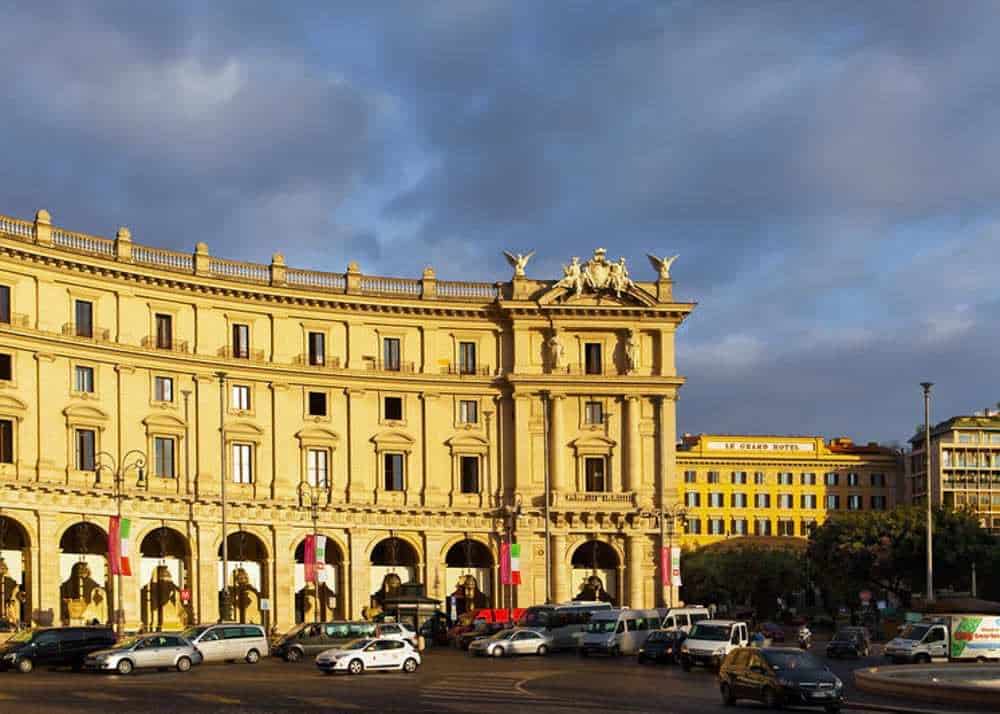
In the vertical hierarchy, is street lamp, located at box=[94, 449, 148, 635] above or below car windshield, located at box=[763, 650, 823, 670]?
above

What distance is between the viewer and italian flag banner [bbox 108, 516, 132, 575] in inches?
2953

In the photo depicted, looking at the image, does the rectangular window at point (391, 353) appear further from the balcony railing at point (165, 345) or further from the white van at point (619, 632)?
the white van at point (619, 632)

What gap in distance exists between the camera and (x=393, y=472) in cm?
10100

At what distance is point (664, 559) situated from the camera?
100875mm

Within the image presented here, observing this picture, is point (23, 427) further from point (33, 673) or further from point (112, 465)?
point (33, 673)

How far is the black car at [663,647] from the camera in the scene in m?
63.0

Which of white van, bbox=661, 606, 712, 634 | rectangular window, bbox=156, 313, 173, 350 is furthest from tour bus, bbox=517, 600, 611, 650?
rectangular window, bbox=156, 313, 173, 350

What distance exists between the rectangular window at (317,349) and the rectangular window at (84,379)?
14.9 metres

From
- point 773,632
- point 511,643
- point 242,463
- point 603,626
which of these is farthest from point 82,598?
point 773,632

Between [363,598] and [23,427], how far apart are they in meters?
23.7

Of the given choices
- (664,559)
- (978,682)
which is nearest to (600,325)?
(664,559)

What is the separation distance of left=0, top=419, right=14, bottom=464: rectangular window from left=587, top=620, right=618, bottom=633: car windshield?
106ft

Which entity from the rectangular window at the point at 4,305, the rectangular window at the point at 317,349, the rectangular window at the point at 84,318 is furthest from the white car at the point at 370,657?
the rectangular window at the point at 317,349

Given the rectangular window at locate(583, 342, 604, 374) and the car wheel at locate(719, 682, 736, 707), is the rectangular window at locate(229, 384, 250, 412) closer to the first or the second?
the rectangular window at locate(583, 342, 604, 374)
